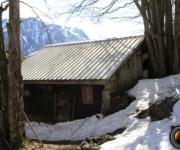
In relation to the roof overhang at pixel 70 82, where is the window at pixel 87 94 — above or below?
below

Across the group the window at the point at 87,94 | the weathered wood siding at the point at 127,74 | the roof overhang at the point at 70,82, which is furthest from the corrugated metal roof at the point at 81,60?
the window at the point at 87,94

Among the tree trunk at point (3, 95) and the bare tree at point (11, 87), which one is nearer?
the bare tree at point (11, 87)

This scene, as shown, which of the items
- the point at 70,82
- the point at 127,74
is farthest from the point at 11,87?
the point at 127,74

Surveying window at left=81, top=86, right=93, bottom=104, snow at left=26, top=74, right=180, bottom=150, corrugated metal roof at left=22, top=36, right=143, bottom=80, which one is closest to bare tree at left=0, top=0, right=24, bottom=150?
snow at left=26, top=74, right=180, bottom=150

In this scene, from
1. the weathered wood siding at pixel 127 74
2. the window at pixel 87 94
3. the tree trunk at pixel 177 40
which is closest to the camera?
the weathered wood siding at pixel 127 74

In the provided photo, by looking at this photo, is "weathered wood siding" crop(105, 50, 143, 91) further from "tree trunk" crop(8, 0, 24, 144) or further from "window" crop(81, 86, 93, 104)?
"tree trunk" crop(8, 0, 24, 144)

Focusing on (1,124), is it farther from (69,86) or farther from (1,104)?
(69,86)

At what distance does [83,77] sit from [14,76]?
6043 millimetres

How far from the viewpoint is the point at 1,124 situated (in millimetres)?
14180

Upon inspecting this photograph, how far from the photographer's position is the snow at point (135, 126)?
12.9m

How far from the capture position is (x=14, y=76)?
45.1ft

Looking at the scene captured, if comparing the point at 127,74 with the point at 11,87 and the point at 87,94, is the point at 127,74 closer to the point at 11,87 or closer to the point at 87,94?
the point at 87,94

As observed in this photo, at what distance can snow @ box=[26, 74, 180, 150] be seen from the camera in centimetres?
1294

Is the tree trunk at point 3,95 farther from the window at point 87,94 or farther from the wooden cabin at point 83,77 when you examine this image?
the window at point 87,94
